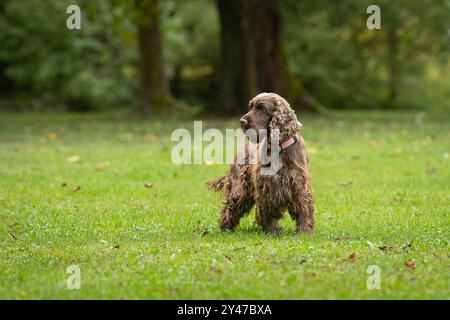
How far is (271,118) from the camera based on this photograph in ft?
25.0

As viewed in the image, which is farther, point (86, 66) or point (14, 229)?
point (86, 66)

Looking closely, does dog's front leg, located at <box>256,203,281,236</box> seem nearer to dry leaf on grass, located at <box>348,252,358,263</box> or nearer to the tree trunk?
dry leaf on grass, located at <box>348,252,358,263</box>

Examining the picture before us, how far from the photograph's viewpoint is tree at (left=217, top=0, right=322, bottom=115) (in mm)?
24516

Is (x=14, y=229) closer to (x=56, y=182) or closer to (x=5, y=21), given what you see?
(x=56, y=182)

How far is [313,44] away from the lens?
124 ft

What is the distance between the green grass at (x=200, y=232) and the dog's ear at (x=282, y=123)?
1.01 m

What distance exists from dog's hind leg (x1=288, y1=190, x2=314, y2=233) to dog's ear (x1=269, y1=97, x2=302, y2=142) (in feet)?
2.01

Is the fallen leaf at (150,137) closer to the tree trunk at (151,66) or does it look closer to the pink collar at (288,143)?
the tree trunk at (151,66)

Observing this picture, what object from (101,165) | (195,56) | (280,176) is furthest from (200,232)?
(195,56)

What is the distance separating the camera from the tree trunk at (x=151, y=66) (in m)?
29.2

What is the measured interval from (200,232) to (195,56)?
3213 cm
